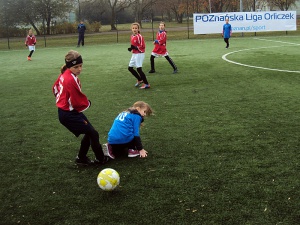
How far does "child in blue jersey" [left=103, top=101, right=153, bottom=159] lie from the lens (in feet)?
16.0

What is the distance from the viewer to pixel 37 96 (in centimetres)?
979

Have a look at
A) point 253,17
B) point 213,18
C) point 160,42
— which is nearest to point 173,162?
point 160,42

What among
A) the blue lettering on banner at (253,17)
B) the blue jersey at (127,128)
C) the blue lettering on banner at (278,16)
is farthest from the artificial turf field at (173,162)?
the blue lettering on banner at (278,16)

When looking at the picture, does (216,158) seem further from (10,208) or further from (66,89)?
(10,208)

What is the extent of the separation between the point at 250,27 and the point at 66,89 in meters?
27.5

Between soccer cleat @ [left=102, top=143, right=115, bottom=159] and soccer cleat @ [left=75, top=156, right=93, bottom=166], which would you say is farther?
soccer cleat @ [left=102, top=143, right=115, bottom=159]

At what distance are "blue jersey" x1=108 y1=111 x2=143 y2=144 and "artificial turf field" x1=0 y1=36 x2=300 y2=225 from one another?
1.06ft

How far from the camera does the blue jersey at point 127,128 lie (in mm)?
4875

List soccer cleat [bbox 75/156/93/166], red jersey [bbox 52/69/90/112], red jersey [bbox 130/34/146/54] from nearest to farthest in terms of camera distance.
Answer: red jersey [bbox 52/69/90/112] → soccer cleat [bbox 75/156/93/166] → red jersey [bbox 130/34/146/54]

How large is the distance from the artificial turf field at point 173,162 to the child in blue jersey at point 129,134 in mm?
164

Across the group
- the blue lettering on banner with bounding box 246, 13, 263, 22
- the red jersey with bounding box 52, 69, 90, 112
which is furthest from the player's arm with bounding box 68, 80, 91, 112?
the blue lettering on banner with bounding box 246, 13, 263, 22

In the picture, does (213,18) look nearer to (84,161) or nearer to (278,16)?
(278,16)

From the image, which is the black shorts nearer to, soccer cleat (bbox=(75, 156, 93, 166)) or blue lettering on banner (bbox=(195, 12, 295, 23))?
soccer cleat (bbox=(75, 156, 93, 166))

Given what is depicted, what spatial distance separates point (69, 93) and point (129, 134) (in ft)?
3.30
